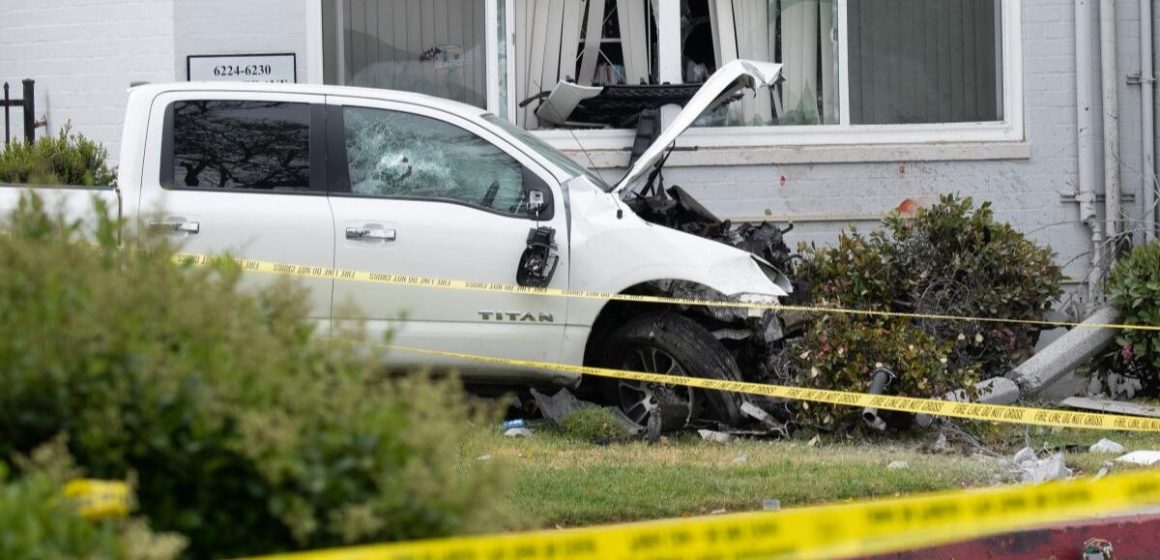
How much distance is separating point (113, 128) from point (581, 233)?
194 inches

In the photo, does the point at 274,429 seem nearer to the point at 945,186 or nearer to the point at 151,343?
the point at 151,343

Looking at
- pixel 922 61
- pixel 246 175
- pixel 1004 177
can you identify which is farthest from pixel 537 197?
pixel 922 61

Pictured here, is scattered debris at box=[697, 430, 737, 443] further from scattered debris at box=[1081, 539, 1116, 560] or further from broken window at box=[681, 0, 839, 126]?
broken window at box=[681, 0, 839, 126]

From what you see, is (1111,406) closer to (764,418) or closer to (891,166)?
(764,418)

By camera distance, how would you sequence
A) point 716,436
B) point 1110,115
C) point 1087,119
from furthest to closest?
point 1087,119
point 1110,115
point 716,436

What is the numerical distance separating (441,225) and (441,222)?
0.02m

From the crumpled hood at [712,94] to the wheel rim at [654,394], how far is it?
1.17 metres

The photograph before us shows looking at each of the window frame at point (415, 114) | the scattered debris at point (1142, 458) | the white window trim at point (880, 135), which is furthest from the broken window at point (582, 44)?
the scattered debris at point (1142, 458)

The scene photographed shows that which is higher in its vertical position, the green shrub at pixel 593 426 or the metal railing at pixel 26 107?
the metal railing at pixel 26 107

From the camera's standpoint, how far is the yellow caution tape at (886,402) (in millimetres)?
6844

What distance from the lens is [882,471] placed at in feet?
23.6

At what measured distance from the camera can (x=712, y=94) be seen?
9.15 meters

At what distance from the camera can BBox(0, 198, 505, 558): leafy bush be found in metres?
2.79

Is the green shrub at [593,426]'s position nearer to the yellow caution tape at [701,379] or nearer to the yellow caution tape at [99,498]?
the yellow caution tape at [701,379]
